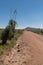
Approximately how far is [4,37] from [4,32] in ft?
2.51

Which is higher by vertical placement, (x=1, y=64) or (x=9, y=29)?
(x=9, y=29)

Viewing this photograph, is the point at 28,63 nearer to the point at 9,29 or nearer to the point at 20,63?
the point at 20,63

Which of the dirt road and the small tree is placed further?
the small tree

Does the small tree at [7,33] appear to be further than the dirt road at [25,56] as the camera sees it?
Yes

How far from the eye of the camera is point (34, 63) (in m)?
13.8

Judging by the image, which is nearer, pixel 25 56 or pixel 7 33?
pixel 25 56

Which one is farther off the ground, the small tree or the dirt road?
the small tree

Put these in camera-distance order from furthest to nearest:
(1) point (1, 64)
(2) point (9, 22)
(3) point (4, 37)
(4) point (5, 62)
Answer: (2) point (9, 22) < (3) point (4, 37) < (4) point (5, 62) < (1) point (1, 64)

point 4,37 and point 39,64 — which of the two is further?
point 4,37

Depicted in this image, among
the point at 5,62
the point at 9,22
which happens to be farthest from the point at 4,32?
the point at 5,62

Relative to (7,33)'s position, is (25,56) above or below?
below

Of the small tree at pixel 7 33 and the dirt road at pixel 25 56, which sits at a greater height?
the small tree at pixel 7 33

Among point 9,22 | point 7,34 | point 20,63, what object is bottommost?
point 20,63

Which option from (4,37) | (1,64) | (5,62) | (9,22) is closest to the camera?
(1,64)
